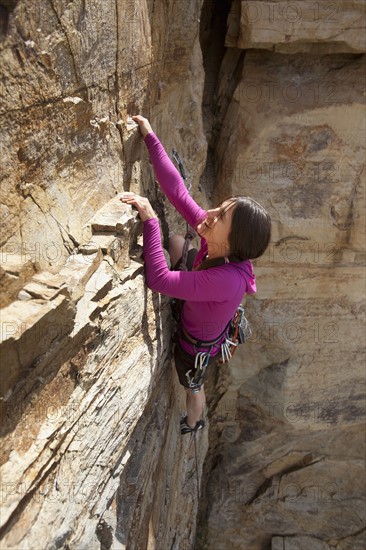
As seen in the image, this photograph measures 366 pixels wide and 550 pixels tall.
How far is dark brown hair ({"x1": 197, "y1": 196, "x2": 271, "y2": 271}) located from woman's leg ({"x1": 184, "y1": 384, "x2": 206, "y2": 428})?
1.37 meters

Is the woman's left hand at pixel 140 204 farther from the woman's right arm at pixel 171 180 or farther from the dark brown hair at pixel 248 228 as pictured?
the dark brown hair at pixel 248 228

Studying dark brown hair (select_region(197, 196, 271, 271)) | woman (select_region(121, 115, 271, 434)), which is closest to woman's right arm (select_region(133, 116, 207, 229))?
woman (select_region(121, 115, 271, 434))

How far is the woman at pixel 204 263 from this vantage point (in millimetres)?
2741

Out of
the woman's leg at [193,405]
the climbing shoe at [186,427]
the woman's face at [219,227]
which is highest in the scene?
the woman's face at [219,227]

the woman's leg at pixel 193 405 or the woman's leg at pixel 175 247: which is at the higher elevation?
the woman's leg at pixel 175 247

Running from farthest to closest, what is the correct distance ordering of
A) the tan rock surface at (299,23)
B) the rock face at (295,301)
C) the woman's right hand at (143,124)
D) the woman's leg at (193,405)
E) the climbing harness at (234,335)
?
the rock face at (295,301) → the tan rock surface at (299,23) → the woman's leg at (193,405) → the climbing harness at (234,335) → the woman's right hand at (143,124)

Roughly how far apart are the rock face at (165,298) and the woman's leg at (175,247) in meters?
0.18

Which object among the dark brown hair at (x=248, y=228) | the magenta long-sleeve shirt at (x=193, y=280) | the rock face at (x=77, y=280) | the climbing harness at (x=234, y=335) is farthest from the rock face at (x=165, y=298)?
the dark brown hair at (x=248, y=228)

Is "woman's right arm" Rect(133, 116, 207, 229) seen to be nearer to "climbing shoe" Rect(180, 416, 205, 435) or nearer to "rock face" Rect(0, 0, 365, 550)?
"rock face" Rect(0, 0, 365, 550)

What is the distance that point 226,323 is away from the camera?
3172 mm

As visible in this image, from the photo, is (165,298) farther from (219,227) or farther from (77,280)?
(77,280)

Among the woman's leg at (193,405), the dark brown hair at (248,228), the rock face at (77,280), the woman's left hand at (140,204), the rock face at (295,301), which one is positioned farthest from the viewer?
the rock face at (295,301)

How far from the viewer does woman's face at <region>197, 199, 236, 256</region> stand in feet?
9.05

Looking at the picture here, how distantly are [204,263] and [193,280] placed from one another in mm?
203
